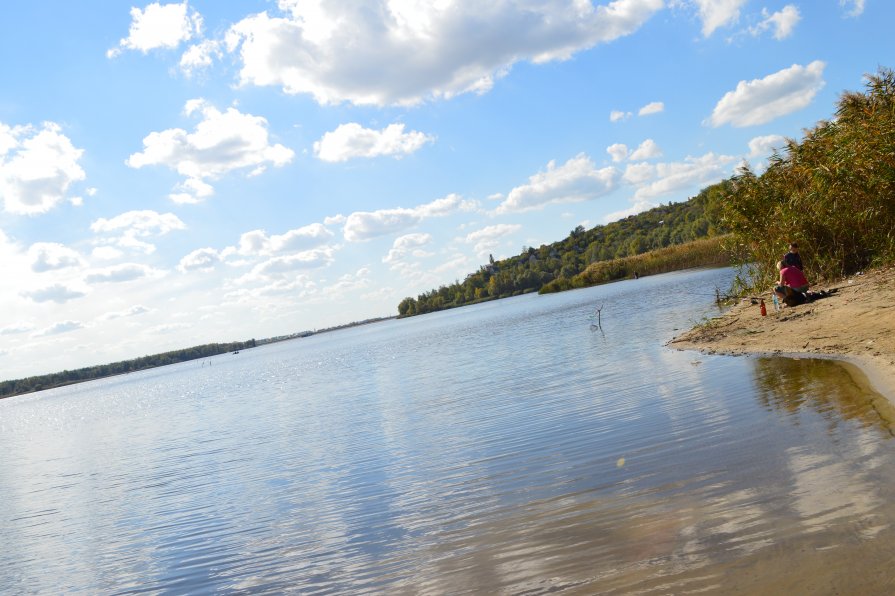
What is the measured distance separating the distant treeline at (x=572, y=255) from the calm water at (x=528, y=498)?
88217 mm

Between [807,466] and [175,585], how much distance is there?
25.4ft

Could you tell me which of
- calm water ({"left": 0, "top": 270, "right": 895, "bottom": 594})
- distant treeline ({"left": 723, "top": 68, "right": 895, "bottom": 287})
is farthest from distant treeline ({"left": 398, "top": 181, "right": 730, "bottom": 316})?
calm water ({"left": 0, "top": 270, "right": 895, "bottom": 594})

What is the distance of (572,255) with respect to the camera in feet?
491

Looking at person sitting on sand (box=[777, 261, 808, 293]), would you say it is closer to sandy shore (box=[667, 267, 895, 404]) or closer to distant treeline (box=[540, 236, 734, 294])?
sandy shore (box=[667, 267, 895, 404])

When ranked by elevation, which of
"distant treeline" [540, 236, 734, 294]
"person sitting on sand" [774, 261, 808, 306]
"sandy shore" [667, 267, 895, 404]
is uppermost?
"distant treeline" [540, 236, 734, 294]

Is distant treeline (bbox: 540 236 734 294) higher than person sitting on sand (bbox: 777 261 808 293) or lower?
higher

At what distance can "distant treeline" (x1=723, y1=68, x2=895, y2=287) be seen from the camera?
19.1 meters

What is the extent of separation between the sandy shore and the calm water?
532 mm

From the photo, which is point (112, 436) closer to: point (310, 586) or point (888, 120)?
point (310, 586)

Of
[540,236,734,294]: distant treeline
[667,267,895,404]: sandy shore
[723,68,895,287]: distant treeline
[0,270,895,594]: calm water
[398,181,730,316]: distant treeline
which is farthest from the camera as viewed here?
[398,181,730,316]: distant treeline

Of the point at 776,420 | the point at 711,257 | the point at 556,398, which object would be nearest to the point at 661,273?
the point at 711,257

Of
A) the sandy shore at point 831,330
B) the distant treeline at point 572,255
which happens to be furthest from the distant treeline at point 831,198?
the distant treeline at point 572,255

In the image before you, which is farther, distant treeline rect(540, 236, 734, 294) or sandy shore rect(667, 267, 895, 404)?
distant treeline rect(540, 236, 734, 294)

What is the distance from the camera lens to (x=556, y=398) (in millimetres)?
16016
